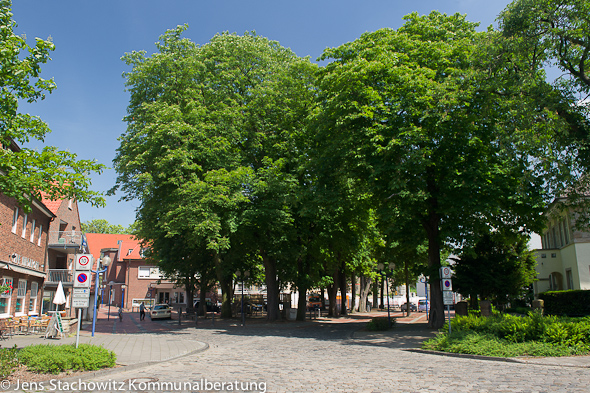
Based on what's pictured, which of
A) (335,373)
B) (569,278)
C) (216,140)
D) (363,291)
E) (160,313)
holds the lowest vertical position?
(160,313)

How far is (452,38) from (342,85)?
6174 millimetres

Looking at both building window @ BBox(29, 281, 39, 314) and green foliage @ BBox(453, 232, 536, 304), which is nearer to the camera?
green foliage @ BBox(453, 232, 536, 304)

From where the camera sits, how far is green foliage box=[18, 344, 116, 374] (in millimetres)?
9695

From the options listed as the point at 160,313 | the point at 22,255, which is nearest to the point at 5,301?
the point at 22,255

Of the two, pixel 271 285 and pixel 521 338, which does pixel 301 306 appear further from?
pixel 521 338

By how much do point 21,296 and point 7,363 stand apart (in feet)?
64.7

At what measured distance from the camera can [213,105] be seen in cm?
2511

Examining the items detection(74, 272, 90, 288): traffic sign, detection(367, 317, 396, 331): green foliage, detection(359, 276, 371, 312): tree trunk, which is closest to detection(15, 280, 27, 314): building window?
detection(74, 272, 90, 288): traffic sign

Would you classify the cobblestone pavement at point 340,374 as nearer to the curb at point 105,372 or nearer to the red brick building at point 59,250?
the curb at point 105,372

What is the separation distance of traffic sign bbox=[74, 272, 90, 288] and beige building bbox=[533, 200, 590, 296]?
2170cm

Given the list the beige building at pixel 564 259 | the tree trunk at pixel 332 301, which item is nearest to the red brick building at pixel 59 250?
the tree trunk at pixel 332 301

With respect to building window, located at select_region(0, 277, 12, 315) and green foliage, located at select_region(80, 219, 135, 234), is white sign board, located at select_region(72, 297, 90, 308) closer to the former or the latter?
building window, located at select_region(0, 277, 12, 315)

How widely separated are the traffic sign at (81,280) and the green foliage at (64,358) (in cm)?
180

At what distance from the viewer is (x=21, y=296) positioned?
25875mm
